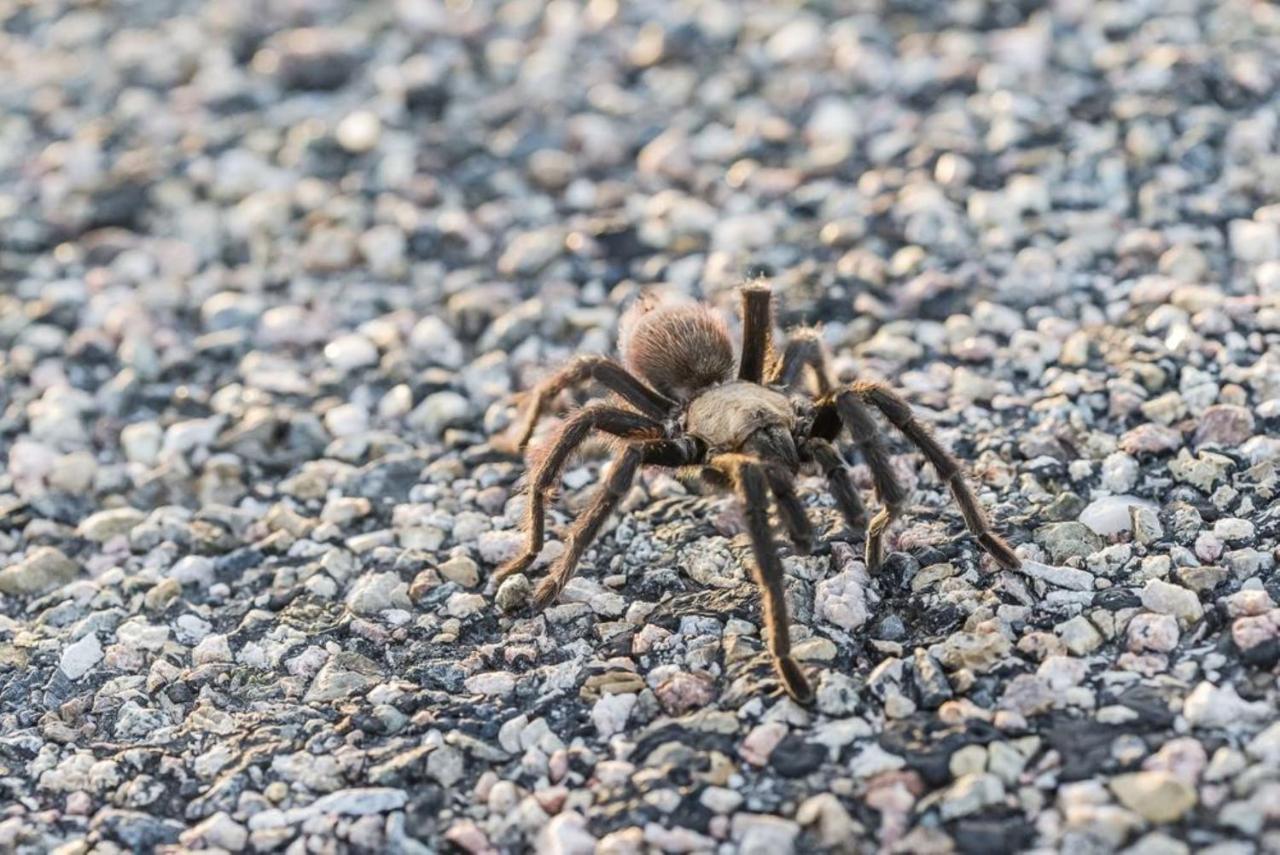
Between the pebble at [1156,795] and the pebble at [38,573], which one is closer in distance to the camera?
the pebble at [1156,795]

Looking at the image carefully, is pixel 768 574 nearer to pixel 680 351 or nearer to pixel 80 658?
pixel 680 351

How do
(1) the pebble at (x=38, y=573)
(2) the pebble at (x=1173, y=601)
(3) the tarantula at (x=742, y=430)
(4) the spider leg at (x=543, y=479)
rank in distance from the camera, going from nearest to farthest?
1. (2) the pebble at (x=1173, y=601)
2. (3) the tarantula at (x=742, y=430)
3. (4) the spider leg at (x=543, y=479)
4. (1) the pebble at (x=38, y=573)

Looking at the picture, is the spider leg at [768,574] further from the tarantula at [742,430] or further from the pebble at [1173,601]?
the pebble at [1173,601]

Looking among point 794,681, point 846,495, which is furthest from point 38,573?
point 846,495

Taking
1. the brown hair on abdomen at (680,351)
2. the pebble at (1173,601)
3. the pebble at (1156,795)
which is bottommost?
the pebble at (1156,795)

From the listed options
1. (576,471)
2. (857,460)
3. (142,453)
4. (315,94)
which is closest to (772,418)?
(857,460)

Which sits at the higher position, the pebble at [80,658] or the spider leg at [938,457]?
the spider leg at [938,457]

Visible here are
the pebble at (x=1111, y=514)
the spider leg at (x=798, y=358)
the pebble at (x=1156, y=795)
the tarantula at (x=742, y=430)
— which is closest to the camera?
the pebble at (x=1156, y=795)

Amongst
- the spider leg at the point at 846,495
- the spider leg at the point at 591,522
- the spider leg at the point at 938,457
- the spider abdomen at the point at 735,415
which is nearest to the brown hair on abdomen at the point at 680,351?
the spider abdomen at the point at 735,415
